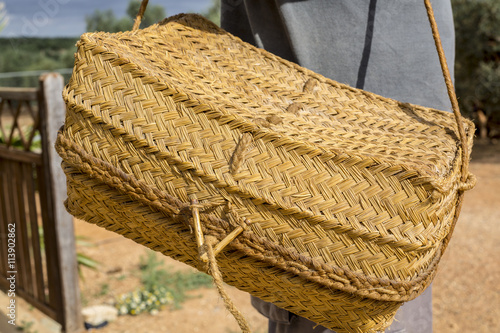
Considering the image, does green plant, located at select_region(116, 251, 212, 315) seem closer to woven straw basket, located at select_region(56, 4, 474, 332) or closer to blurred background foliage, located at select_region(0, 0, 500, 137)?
woven straw basket, located at select_region(56, 4, 474, 332)

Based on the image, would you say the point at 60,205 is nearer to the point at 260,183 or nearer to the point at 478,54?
the point at 260,183

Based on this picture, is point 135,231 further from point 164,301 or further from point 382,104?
point 164,301

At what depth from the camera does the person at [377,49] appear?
53.3 inches

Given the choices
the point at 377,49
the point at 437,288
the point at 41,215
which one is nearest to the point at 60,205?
the point at 41,215

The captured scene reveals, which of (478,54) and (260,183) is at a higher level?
(260,183)

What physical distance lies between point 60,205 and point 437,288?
316 centimetres

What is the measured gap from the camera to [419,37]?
1368 mm

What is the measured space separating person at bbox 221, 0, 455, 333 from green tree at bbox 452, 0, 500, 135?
8211 mm

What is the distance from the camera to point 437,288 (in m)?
4.33

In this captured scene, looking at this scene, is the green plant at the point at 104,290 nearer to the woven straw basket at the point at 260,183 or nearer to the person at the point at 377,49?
the person at the point at 377,49

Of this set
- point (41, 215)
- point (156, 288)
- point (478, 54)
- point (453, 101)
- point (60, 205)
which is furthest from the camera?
point (478, 54)

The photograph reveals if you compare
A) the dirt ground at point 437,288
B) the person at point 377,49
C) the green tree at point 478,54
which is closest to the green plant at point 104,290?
the dirt ground at point 437,288

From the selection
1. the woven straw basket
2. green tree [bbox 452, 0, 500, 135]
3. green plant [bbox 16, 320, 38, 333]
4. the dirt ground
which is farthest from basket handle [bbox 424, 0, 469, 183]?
green tree [bbox 452, 0, 500, 135]

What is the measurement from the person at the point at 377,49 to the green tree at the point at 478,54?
323 inches
